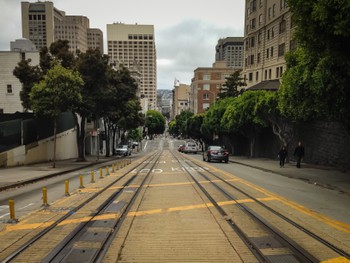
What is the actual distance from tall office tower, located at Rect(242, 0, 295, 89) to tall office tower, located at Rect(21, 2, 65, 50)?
12371 centimetres

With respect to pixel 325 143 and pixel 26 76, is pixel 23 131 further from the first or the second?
pixel 325 143

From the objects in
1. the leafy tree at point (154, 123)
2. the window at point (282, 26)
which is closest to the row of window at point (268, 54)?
the window at point (282, 26)


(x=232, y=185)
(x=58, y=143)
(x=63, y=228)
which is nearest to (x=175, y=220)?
(x=63, y=228)

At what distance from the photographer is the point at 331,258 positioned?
5438 millimetres

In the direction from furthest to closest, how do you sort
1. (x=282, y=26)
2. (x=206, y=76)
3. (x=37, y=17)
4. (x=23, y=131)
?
(x=37, y=17), (x=206, y=76), (x=282, y=26), (x=23, y=131)

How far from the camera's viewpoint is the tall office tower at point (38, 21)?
6407 inches

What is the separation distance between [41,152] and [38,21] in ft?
529

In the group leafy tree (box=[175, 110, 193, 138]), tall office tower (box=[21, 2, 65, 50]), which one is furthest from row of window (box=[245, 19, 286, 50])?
tall office tower (box=[21, 2, 65, 50])

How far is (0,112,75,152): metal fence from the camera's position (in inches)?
910

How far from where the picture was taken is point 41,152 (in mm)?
28500

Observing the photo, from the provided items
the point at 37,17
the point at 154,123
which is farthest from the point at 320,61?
the point at 37,17

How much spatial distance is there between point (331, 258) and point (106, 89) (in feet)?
88.2

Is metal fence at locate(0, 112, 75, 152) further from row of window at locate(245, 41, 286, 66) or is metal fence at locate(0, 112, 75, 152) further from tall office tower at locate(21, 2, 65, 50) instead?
tall office tower at locate(21, 2, 65, 50)

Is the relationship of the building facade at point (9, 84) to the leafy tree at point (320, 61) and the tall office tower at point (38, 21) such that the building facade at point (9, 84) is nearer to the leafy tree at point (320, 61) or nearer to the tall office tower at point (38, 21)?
the leafy tree at point (320, 61)
